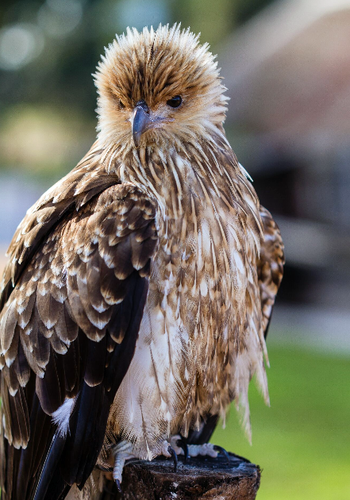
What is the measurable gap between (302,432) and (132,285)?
245 inches

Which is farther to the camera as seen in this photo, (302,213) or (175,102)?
(302,213)

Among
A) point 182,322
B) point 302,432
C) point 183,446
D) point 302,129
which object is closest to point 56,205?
point 182,322

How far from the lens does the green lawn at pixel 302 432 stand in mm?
7000

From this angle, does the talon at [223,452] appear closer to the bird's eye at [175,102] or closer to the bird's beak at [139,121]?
the bird's beak at [139,121]

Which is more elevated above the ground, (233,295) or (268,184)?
(268,184)

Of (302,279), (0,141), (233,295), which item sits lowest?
(233,295)

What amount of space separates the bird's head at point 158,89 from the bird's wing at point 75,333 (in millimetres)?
356

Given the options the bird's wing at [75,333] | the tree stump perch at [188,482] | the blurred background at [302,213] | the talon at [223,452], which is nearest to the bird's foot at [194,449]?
the talon at [223,452]

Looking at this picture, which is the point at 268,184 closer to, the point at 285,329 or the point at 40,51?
the point at 285,329

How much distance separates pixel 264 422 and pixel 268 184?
296 inches

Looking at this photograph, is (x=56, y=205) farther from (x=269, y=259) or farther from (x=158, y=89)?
(x=269, y=259)

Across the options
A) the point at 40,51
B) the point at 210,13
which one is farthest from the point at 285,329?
the point at 40,51

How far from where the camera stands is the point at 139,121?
10.2 feet

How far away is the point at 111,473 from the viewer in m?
3.35
